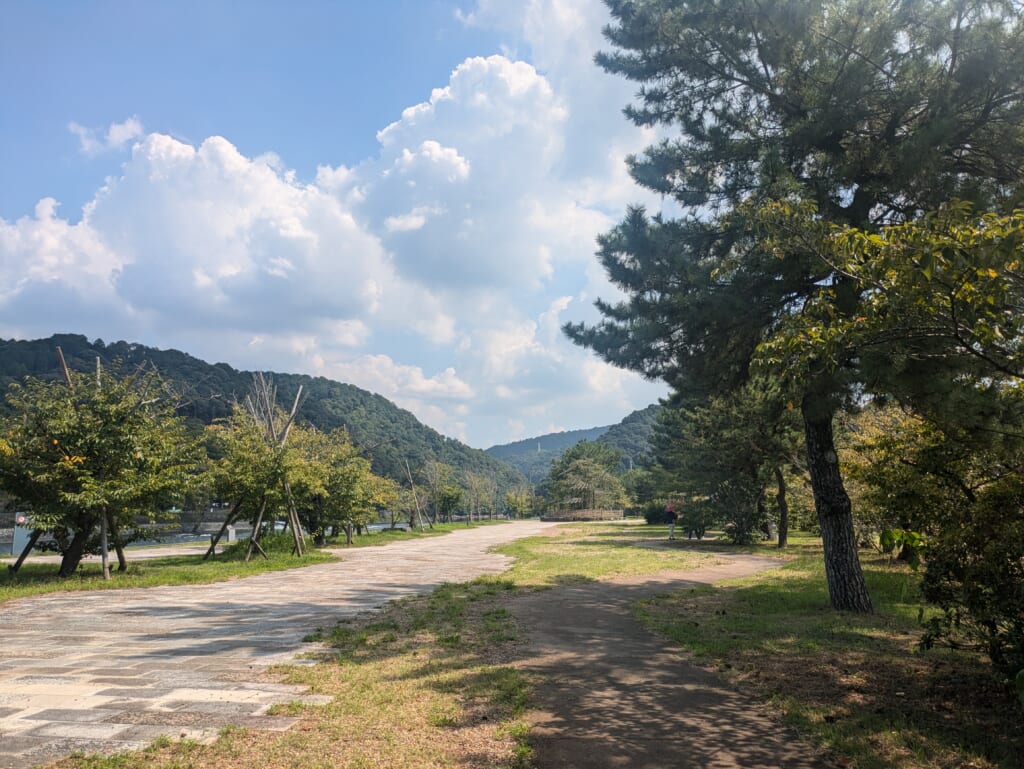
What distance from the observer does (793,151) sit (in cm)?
859

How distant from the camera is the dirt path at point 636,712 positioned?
372 centimetres

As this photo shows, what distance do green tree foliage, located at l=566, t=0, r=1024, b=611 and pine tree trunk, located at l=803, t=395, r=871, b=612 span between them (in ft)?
0.08

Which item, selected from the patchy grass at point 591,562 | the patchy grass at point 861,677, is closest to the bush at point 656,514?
the patchy grass at point 591,562

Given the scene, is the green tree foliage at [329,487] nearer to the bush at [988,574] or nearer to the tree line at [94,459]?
the tree line at [94,459]

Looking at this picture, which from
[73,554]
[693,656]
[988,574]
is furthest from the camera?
[73,554]

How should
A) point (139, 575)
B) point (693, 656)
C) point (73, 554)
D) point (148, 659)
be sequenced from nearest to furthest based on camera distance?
1. point (148, 659)
2. point (693, 656)
3. point (73, 554)
4. point (139, 575)

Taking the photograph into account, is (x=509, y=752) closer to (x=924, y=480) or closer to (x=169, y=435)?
(x=924, y=480)

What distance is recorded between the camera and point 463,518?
89.8 meters

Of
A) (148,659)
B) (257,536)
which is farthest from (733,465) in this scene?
(148,659)

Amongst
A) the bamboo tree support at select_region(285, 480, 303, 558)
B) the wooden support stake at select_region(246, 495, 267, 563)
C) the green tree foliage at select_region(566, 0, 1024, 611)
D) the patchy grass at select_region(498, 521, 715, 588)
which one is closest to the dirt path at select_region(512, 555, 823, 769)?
the green tree foliage at select_region(566, 0, 1024, 611)

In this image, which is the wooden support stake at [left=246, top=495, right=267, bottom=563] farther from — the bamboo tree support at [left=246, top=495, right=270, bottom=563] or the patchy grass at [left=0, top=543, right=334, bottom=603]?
the patchy grass at [left=0, top=543, right=334, bottom=603]

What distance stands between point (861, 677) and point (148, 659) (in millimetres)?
6801

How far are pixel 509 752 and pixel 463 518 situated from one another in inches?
3469

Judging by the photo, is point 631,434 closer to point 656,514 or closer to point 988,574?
point 656,514
